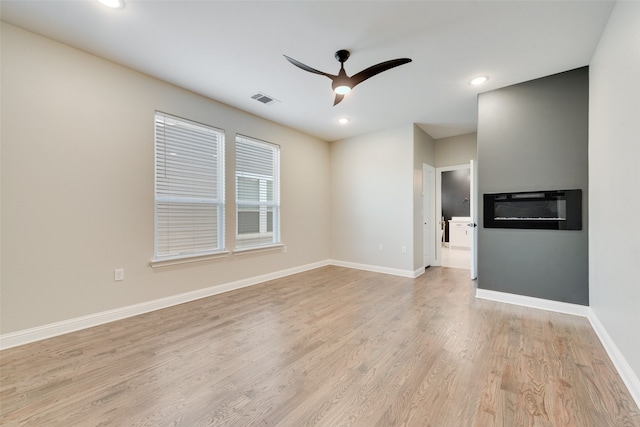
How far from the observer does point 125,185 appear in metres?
2.91

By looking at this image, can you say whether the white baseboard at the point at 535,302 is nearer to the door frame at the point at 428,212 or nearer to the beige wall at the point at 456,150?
the door frame at the point at 428,212

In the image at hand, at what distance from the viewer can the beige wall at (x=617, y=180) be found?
1723mm

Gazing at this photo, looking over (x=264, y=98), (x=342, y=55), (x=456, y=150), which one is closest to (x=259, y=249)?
(x=264, y=98)

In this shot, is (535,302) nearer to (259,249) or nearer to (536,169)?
(536,169)

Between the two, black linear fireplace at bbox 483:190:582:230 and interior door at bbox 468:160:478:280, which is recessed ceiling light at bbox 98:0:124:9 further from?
interior door at bbox 468:160:478:280

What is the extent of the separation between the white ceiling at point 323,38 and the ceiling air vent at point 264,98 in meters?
0.09

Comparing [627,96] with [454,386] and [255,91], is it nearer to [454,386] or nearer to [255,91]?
[454,386]

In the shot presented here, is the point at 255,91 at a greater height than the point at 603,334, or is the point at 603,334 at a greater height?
the point at 255,91

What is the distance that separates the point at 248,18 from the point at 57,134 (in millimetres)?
2139

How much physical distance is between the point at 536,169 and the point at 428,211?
2.41 m

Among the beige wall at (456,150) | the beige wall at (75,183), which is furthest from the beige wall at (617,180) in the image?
the beige wall at (75,183)

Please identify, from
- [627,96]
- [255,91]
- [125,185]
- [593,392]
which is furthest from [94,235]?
[627,96]

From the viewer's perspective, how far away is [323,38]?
2434mm

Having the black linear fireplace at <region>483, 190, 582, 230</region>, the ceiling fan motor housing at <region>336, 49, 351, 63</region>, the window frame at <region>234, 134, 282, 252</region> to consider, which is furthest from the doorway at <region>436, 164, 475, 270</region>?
the ceiling fan motor housing at <region>336, 49, 351, 63</region>
